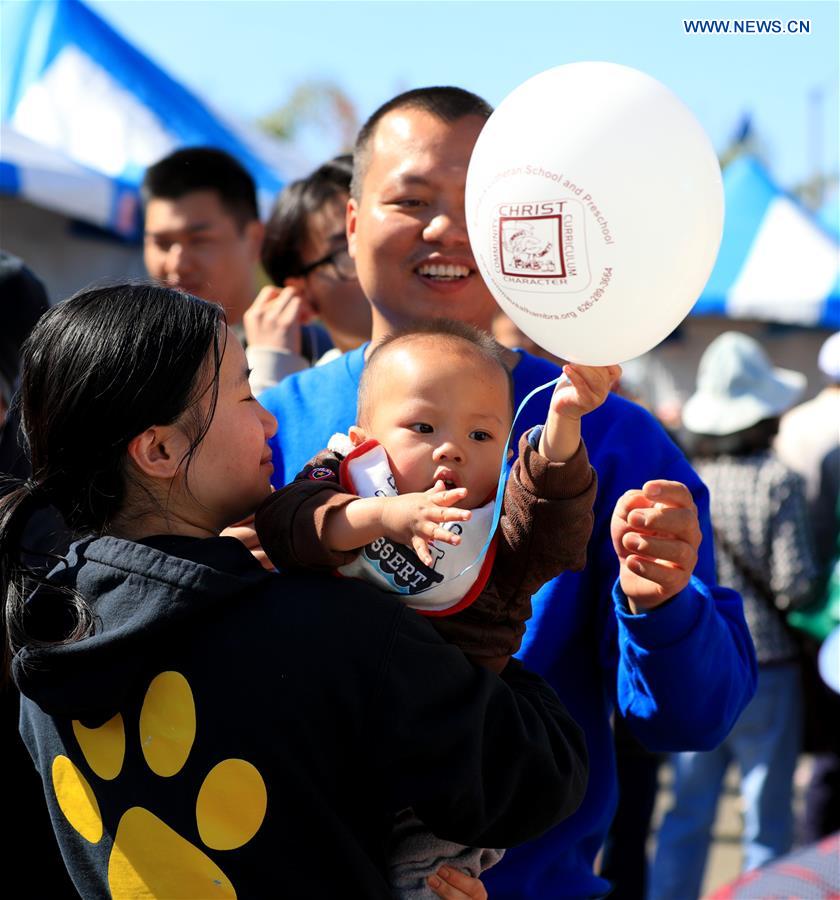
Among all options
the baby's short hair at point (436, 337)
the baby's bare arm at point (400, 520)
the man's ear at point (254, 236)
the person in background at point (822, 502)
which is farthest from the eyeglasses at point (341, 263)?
the person in background at point (822, 502)

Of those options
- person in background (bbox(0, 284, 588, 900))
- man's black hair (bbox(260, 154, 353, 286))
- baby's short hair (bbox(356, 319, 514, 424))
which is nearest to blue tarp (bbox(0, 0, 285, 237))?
man's black hair (bbox(260, 154, 353, 286))

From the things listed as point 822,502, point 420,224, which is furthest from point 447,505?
point 822,502

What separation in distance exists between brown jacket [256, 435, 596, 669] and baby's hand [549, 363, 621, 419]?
8 centimetres

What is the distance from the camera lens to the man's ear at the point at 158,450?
1665mm

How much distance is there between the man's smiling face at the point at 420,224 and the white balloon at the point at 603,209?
0.59 metres

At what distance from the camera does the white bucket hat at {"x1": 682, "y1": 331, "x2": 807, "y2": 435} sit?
509 cm

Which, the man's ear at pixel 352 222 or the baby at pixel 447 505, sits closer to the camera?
the baby at pixel 447 505

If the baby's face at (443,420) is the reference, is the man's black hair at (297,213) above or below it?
above

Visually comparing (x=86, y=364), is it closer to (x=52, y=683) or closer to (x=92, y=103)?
(x=52, y=683)

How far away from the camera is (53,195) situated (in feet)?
19.8

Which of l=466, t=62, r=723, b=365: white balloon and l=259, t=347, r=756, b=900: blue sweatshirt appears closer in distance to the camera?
l=466, t=62, r=723, b=365: white balloon

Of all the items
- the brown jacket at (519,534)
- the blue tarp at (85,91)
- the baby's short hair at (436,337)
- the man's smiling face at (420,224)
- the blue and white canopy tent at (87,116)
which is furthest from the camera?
the blue tarp at (85,91)

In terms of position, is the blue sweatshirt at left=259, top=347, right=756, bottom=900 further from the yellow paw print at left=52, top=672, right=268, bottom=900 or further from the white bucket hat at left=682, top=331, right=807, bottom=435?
the white bucket hat at left=682, top=331, right=807, bottom=435

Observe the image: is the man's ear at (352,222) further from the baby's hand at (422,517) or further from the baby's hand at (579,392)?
the baby's hand at (422,517)
